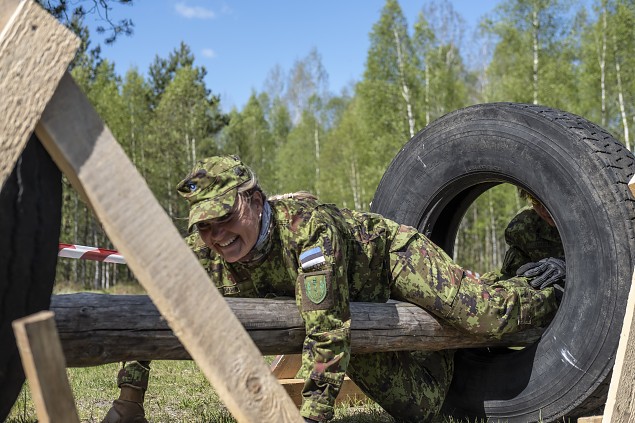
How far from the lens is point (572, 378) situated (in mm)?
3615

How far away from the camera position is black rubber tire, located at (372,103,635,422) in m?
3.53

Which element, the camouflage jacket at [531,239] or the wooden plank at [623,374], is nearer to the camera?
the wooden plank at [623,374]

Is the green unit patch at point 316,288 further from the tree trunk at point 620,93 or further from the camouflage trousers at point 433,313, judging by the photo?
the tree trunk at point 620,93

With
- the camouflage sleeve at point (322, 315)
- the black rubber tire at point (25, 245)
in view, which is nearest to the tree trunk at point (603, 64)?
the camouflage sleeve at point (322, 315)

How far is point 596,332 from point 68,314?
8.10ft

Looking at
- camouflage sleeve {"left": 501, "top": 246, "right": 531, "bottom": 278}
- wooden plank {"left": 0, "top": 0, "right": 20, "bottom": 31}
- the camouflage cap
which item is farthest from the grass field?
wooden plank {"left": 0, "top": 0, "right": 20, "bottom": 31}

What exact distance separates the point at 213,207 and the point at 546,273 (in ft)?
6.90

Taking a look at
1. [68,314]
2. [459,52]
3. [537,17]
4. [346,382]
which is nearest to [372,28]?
[537,17]

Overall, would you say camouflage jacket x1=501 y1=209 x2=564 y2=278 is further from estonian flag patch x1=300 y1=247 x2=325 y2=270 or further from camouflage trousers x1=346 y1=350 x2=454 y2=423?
estonian flag patch x1=300 y1=247 x2=325 y2=270

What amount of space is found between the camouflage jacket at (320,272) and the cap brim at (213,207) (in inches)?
13.8

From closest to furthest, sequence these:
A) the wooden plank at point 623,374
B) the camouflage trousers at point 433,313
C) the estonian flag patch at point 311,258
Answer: the wooden plank at point 623,374 < the estonian flag patch at point 311,258 < the camouflage trousers at point 433,313

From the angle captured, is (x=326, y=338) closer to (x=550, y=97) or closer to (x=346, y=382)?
(x=346, y=382)

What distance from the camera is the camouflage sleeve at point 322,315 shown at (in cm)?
307

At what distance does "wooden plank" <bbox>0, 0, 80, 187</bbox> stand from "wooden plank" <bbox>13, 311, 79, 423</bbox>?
34cm
